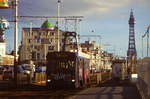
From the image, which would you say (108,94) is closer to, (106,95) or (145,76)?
(106,95)

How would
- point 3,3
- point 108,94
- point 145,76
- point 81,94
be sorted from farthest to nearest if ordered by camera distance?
1. point 3,3
2. point 81,94
3. point 108,94
4. point 145,76

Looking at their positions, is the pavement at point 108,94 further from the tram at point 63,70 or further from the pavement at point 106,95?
the tram at point 63,70

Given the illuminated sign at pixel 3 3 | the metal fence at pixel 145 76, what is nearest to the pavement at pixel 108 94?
the metal fence at pixel 145 76

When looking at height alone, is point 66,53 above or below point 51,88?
above

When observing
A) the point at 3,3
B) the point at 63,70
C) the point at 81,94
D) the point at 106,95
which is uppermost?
the point at 3,3

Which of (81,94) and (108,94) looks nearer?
(108,94)

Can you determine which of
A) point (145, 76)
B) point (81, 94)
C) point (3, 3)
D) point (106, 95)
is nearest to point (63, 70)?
point (81, 94)

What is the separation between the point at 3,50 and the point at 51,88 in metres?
98.5

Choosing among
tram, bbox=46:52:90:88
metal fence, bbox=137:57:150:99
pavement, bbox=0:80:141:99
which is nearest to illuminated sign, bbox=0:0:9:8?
tram, bbox=46:52:90:88

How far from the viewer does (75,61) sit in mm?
39625

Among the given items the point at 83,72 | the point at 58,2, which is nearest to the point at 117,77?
the point at 58,2

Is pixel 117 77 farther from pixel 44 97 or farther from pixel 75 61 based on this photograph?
pixel 44 97

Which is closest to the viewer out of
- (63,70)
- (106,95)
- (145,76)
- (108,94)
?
(145,76)

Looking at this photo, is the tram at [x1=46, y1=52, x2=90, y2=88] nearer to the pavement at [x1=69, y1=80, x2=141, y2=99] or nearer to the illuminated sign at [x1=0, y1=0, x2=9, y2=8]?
the pavement at [x1=69, y1=80, x2=141, y2=99]
